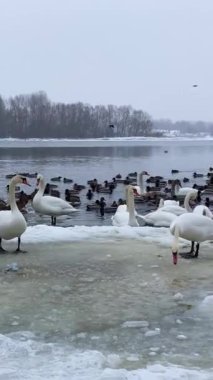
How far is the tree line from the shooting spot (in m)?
128

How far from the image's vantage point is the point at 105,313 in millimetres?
5500

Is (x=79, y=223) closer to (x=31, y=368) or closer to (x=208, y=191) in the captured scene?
(x=208, y=191)

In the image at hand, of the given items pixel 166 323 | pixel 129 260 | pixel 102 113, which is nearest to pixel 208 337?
pixel 166 323

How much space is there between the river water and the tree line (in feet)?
395

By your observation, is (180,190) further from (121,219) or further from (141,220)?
(121,219)

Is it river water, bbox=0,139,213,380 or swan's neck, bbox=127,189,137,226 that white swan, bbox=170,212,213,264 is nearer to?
river water, bbox=0,139,213,380

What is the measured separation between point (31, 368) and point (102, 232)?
6.01 meters

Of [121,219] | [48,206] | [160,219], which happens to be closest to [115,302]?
[121,219]

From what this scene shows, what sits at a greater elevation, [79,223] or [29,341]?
[29,341]

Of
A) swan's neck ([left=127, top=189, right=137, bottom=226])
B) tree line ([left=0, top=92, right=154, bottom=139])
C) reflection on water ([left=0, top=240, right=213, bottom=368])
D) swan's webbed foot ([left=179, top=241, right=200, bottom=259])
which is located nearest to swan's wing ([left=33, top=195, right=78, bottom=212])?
swan's neck ([left=127, top=189, right=137, bottom=226])

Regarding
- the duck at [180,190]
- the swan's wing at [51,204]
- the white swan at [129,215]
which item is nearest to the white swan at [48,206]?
the swan's wing at [51,204]

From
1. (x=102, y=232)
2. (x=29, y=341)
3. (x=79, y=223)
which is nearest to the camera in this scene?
(x=29, y=341)

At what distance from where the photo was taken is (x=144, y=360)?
439 centimetres

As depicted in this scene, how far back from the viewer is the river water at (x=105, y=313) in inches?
169
